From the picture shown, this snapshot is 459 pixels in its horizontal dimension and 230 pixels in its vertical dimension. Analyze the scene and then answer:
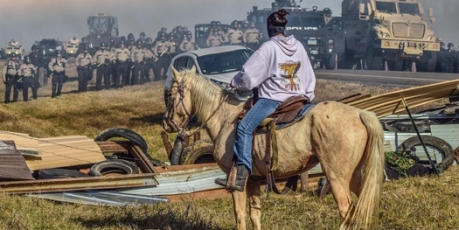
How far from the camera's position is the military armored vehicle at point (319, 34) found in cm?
4169

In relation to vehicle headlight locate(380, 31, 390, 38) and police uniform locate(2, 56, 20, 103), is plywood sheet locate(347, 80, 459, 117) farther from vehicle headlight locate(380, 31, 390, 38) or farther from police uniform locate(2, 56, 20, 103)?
vehicle headlight locate(380, 31, 390, 38)

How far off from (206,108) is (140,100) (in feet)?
Answer: 70.1

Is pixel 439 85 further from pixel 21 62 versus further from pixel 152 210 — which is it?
pixel 21 62

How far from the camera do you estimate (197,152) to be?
13.4m

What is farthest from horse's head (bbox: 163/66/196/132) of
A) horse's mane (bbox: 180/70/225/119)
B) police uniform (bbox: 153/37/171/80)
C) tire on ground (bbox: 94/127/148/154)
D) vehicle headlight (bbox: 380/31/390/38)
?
police uniform (bbox: 153/37/171/80)

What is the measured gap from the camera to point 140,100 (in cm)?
3012

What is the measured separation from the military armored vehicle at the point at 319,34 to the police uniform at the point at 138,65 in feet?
20.1

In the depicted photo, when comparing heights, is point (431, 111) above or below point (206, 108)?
below

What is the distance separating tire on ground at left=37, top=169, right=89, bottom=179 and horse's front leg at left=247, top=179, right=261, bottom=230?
3864 mm

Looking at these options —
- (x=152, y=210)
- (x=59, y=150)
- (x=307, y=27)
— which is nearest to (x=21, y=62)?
(x=307, y=27)

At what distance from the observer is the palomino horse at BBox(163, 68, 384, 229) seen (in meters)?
7.88

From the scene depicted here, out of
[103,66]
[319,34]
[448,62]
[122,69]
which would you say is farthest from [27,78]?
[448,62]

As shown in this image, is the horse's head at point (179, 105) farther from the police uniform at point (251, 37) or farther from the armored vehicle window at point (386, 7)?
the armored vehicle window at point (386, 7)

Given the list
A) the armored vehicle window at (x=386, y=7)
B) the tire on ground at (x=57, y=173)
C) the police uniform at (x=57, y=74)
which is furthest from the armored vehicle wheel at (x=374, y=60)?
the tire on ground at (x=57, y=173)
